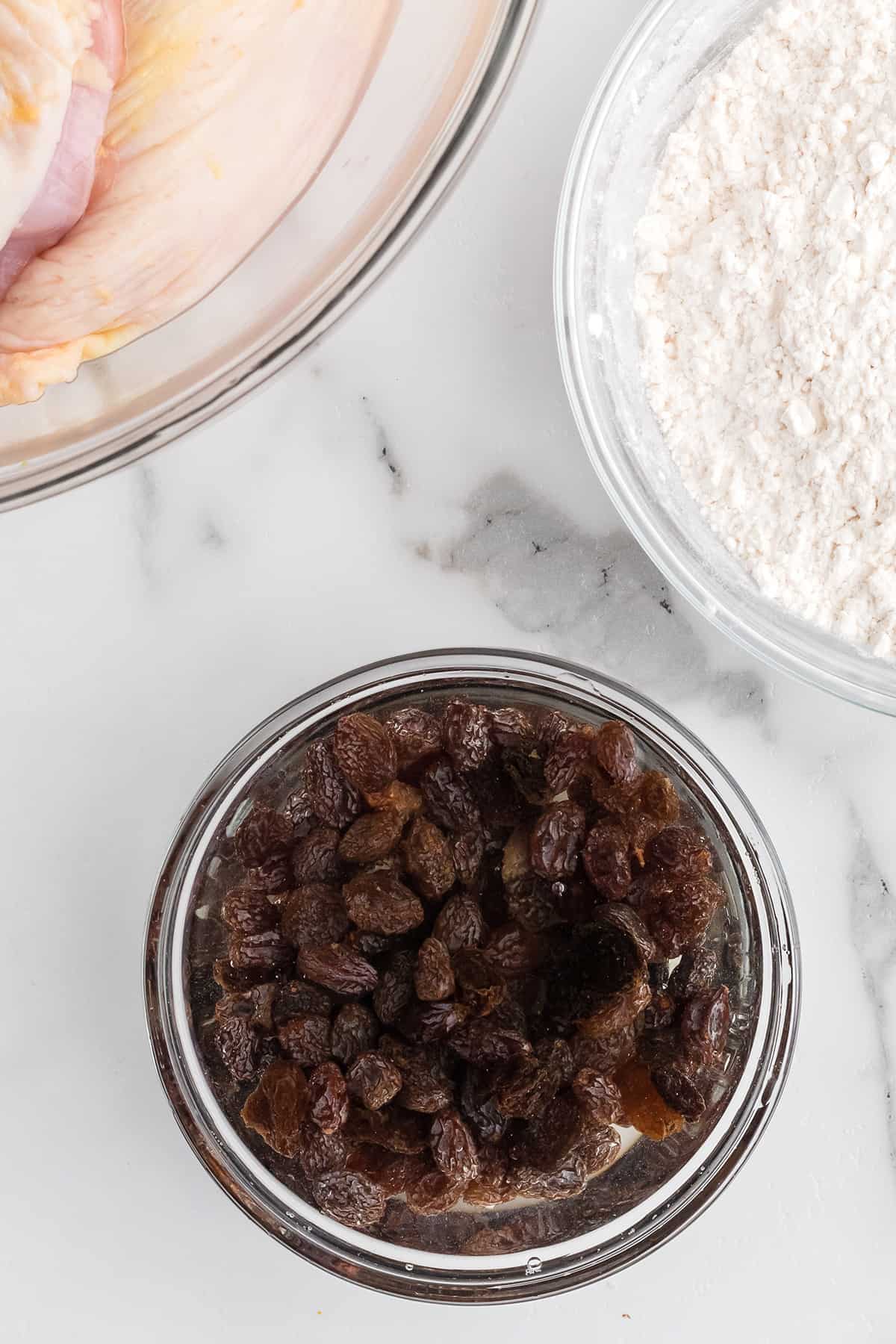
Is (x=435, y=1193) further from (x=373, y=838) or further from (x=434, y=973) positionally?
(x=373, y=838)

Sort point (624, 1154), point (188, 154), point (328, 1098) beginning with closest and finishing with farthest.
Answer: point (188, 154) → point (328, 1098) → point (624, 1154)

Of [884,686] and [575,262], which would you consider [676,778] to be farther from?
[575,262]

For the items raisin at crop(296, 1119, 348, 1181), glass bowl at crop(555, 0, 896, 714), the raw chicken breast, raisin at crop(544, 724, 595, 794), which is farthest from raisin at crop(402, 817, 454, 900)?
the raw chicken breast

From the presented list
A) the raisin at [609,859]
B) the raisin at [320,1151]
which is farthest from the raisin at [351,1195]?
the raisin at [609,859]

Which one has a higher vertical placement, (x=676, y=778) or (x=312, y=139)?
(x=312, y=139)

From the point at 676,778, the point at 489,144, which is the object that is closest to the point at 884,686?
the point at 676,778

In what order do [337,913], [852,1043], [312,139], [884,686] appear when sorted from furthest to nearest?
[852,1043] → [884,686] → [337,913] → [312,139]

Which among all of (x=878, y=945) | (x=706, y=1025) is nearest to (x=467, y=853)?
(x=706, y=1025)
